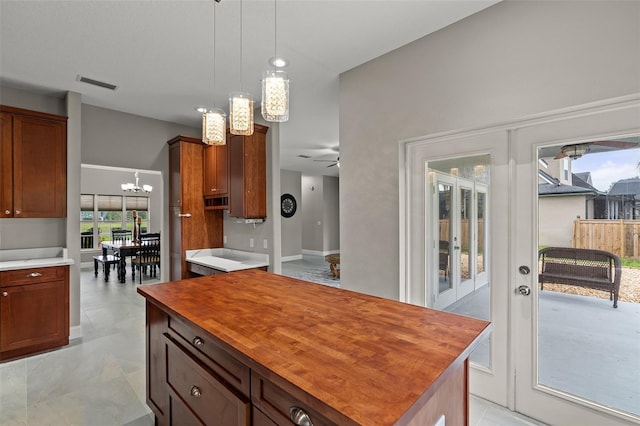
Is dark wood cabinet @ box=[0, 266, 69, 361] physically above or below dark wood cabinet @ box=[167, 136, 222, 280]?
below

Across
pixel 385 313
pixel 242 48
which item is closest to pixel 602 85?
pixel 385 313

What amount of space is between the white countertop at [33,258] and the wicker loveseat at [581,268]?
14.5 ft

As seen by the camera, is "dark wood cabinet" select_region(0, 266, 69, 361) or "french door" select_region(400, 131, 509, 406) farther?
"dark wood cabinet" select_region(0, 266, 69, 361)

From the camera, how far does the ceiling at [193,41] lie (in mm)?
2090

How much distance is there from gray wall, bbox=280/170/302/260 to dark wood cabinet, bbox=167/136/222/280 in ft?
15.7

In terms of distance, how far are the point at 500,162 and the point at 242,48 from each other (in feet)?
7.43

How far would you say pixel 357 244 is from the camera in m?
2.94

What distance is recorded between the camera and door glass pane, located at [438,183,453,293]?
8.38 ft

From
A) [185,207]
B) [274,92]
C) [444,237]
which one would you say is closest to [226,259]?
[185,207]

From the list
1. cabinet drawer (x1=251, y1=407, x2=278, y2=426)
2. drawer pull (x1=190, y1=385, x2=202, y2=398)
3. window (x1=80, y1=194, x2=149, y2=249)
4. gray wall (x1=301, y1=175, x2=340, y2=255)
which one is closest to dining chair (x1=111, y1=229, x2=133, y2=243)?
window (x1=80, y1=194, x2=149, y2=249)

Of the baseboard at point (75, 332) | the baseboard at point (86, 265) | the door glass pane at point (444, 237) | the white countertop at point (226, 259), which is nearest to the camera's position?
the door glass pane at point (444, 237)

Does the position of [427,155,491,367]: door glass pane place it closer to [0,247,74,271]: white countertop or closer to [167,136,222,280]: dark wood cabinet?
[167,136,222,280]: dark wood cabinet

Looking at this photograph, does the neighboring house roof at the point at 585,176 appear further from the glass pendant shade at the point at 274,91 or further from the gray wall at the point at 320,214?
the gray wall at the point at 320,214

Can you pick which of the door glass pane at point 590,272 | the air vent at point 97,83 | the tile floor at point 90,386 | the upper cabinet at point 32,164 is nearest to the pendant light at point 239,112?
the door glass pane at point 590,272
